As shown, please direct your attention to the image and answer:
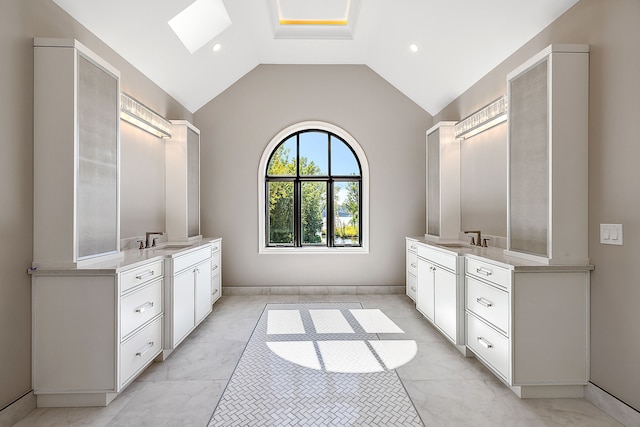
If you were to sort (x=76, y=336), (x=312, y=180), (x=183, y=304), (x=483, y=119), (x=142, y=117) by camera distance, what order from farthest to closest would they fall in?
(x=312, y=180), (x=483, y=119), (x=142, y=117), (x=183, y=304), (x=76, y=336)

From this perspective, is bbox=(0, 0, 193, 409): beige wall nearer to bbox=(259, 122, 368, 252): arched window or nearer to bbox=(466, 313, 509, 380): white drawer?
bbox=(466, 313, 509, 380): white drawer

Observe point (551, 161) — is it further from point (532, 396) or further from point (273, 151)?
point (273, 151)

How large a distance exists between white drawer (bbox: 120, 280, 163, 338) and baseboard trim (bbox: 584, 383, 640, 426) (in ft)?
9.76

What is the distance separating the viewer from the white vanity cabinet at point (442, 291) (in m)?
3.04

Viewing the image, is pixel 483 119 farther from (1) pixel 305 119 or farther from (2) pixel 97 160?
(2) pixel 97 160

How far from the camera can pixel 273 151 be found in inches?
207

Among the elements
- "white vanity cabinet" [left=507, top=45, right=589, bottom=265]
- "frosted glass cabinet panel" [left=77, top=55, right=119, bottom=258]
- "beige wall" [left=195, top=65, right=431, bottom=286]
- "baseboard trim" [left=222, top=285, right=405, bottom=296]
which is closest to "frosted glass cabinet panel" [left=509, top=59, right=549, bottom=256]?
"white vanity cabinet" [left=507, top=45, right=589, bottom=265]

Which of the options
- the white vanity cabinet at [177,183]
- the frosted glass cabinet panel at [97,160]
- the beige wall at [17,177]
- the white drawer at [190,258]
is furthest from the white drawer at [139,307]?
the white vanity cabinet at [177,183]

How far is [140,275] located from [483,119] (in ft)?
10.7

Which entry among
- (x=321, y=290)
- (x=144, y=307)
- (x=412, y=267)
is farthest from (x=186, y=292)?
(x=412, y=267)

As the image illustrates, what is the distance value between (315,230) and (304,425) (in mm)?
3465

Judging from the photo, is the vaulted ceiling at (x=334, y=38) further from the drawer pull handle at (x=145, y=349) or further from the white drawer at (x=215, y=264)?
the drawer pull handle at (x=145, y=349)

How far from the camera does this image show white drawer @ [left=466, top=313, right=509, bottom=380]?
239 centimetres

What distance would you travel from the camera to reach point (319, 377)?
2615mm
